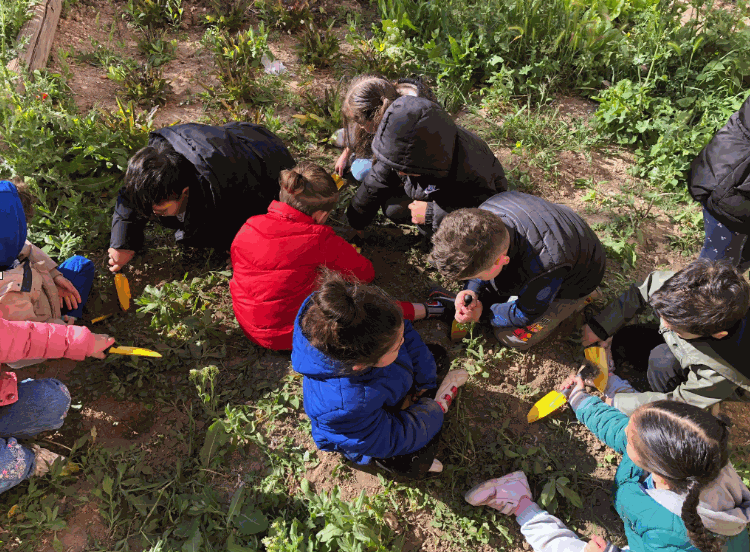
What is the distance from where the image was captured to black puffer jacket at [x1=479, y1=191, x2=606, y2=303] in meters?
2.40

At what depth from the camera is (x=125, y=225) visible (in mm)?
2961

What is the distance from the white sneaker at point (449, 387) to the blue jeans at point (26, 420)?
181 centimetres

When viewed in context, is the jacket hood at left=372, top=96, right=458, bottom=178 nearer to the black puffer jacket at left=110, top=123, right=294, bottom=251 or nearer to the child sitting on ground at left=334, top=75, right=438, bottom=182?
the child sitting on ground at left=334, top=75, right=438, bottom=182

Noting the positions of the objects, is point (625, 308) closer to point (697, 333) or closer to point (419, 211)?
point (697, 333)

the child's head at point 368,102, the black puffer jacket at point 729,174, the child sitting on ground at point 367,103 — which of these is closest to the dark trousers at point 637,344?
the black puffer jacket at point 729,174

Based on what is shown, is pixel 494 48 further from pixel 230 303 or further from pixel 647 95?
pixel 230 303

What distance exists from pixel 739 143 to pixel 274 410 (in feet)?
8.92

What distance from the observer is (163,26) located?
4.56 metres

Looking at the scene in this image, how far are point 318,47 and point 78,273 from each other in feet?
8.75

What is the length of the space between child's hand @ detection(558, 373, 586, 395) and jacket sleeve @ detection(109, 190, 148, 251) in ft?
8.27

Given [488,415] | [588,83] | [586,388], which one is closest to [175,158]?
[488,415]

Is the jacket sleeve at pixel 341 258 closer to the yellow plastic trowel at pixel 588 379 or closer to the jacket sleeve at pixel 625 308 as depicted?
the yellow plastic trowel at pixel 588 379

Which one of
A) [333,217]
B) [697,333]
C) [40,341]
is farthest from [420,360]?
[40,341]

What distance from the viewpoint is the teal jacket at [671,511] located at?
184 centimetres
